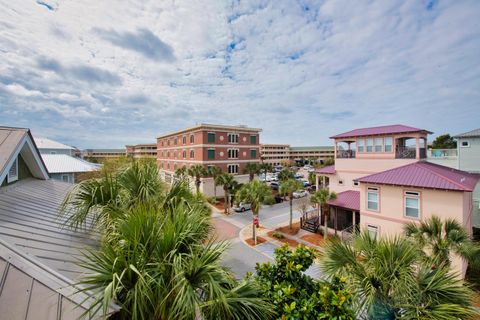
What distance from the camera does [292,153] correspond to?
101500 millimetres

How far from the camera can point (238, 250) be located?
51.8 ft

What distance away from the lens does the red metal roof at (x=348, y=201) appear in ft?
54.2

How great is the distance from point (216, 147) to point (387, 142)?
2383 centimetres

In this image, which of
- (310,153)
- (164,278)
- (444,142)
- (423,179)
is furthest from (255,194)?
(310,153)

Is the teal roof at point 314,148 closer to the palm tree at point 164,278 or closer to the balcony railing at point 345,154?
the balcony railing at point 345,154

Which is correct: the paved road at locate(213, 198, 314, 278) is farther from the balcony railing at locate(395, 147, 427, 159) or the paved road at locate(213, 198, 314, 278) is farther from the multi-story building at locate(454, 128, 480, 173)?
the multi-story building at locate(454, 128, 480, 173)

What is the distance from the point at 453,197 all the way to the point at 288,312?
13318 millimetres

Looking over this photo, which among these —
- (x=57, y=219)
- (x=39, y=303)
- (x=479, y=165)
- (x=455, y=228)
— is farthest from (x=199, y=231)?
(x=479, y=165)

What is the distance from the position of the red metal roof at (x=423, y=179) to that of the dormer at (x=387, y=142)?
1547 millimetres

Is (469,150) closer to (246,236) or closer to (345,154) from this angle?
(345,154)

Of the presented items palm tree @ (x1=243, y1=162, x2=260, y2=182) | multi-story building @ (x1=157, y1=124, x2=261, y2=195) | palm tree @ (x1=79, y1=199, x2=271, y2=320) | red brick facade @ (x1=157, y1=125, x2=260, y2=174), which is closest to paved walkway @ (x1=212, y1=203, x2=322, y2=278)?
palm tree @ (x1=79, y1=199, x2=271, y2=320)

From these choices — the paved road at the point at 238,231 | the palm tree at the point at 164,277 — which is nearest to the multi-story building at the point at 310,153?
the paved road at the point at 238,231

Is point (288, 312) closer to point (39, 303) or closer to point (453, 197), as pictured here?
point (39, 303)

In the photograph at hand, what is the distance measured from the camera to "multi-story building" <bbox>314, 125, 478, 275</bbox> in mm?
11641
